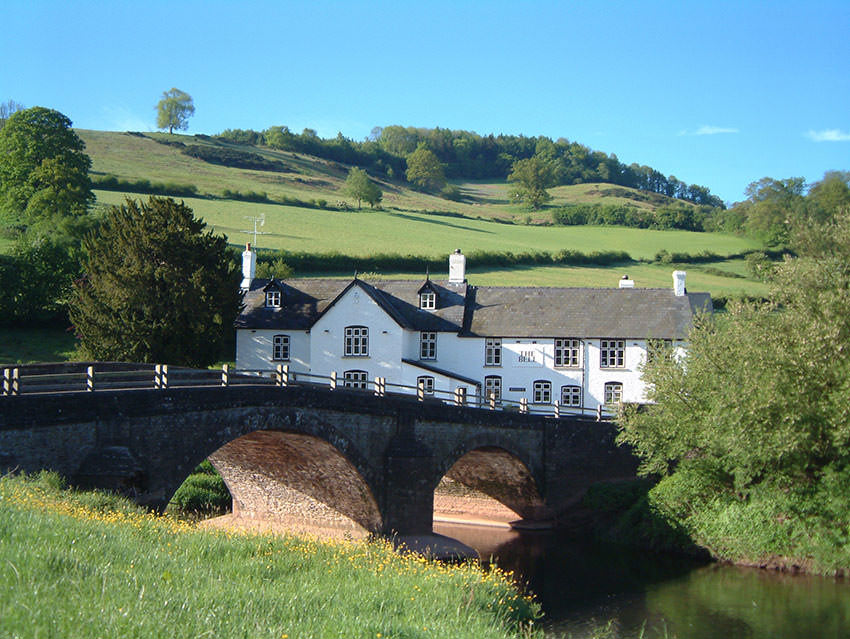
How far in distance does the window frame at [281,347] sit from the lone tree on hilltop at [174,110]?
96.5 m

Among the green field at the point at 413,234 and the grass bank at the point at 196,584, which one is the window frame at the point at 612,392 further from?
the green field at the point at 413,234

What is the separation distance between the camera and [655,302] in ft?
155

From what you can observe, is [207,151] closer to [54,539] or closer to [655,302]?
[655,302]

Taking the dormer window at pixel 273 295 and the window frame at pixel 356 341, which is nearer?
the window frame at pixel 356 341

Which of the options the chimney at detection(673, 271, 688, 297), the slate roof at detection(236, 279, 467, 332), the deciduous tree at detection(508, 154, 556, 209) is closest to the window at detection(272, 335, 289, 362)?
the slate roof at detection(236, 279, 467, 332)

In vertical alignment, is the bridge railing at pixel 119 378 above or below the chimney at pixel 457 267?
below

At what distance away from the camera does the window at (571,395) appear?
46188 mm

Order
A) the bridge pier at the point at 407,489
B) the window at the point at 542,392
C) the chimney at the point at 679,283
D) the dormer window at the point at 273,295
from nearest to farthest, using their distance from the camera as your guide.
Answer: the bridge pier at the point at 407,489 < the window at the point at 542,392 < the chimney at the point at 679,283 < the dormer window at the point at 273,295

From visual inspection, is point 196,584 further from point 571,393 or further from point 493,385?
point 571,393

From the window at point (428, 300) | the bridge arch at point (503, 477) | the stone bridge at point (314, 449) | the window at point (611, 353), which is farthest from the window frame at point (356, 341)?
the window at point (611, 353)

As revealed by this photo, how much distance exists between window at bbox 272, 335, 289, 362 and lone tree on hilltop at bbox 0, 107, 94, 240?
78.0 feet

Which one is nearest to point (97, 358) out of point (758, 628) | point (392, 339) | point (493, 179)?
point (392, 339)

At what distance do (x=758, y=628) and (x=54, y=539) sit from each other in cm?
1928

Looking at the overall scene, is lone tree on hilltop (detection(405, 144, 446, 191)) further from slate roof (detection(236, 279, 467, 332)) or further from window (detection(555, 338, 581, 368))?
window (detection(555, 338, 581, 368))
